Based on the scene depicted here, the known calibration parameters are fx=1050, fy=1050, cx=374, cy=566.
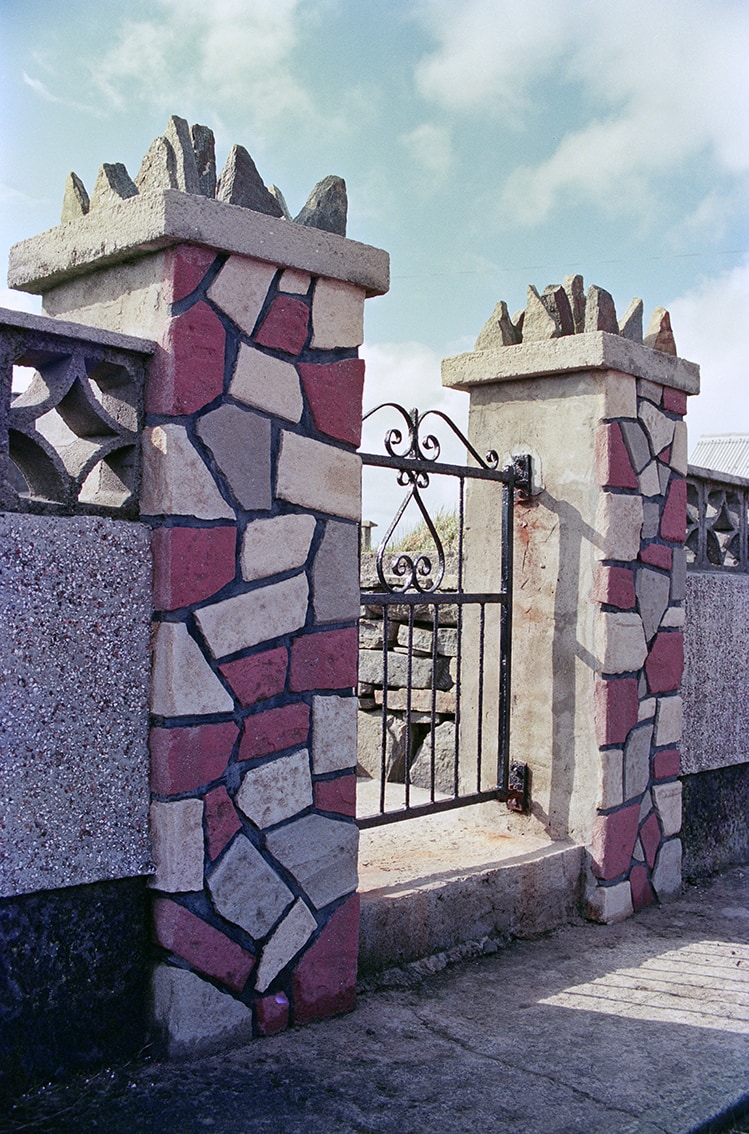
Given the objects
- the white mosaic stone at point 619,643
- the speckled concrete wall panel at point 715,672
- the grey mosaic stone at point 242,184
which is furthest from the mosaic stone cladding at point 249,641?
the speckled concrete wall panel at point 715,672

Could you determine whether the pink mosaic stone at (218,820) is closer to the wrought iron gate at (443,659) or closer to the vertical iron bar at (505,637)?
the wrought iron gate at (443,659)

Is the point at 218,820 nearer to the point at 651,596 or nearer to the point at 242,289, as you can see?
the point at 242,289

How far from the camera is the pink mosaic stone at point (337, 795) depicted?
2879 millimetres

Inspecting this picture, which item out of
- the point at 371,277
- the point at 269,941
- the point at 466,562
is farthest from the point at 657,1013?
the point at 371,277

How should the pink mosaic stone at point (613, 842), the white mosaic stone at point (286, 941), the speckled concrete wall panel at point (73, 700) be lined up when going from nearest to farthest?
the speckled concrete wall panel at point (73, 700), the white mosaic stone at point (286, 941), the pink mosaic stone at point (613, 842)

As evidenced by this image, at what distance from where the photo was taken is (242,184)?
8.87ft

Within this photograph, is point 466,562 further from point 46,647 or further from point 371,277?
point 46,647

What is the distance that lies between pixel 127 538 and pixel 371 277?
1.07 metres

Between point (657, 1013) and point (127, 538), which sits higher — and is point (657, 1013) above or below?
below

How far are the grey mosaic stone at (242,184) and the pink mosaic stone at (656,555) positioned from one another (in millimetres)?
2099

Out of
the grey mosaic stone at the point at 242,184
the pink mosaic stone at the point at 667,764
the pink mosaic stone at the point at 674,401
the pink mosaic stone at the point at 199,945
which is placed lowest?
the pink mosaic stone at the point at 199,945

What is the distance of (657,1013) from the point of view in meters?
3.10

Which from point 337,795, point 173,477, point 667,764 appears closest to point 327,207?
point 173,477

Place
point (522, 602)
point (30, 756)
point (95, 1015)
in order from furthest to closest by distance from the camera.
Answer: point (522, 602) → point (95, 1015) → point (30, 756)
